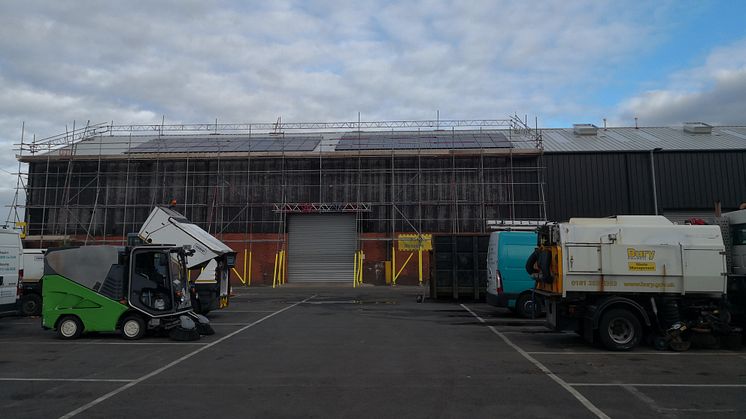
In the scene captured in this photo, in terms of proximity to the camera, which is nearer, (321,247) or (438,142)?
(321,247)

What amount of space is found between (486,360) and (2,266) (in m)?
12.0

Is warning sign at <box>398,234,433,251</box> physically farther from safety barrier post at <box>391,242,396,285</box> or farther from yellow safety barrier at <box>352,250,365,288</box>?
yellow safety barrier at <box>352,250,365,288</box>

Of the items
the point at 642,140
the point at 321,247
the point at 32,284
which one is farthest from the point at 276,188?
the point at 642,140

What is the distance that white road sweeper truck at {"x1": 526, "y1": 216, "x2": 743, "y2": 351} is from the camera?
395 inches

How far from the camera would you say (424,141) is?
33.3m

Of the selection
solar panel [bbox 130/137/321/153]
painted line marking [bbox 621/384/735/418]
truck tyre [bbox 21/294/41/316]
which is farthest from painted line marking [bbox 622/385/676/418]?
solar panel [bbox 130/137/321/153]

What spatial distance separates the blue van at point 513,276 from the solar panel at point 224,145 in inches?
769

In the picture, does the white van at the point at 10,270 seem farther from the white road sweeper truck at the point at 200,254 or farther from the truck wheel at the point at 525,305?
the truck wheel at the point at 525,305

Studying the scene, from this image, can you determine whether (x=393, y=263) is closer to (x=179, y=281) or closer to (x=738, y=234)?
(x=179, y=281)

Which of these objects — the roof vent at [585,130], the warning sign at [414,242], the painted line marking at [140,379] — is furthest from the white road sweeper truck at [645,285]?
the roof vent at [585,130]

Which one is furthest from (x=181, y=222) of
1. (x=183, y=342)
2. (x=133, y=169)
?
(x=133, y=169)

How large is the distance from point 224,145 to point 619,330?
28752mm

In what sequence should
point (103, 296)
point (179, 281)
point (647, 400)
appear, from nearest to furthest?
point (647, 400) < point (103, 296) < point (179, 281)

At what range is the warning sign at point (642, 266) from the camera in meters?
10.1
